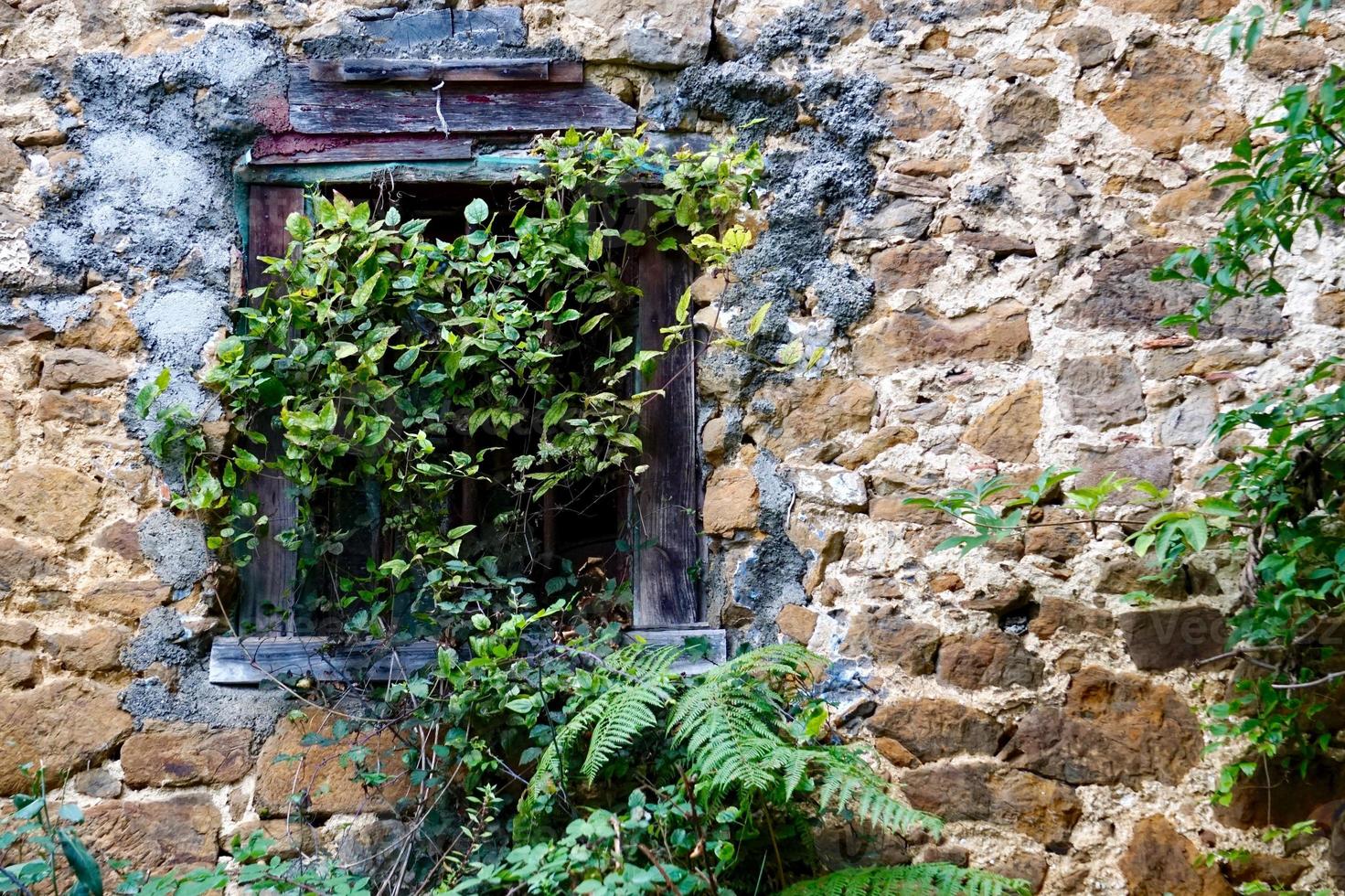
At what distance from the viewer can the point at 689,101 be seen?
261cm

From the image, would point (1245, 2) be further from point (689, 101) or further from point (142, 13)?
point (142, 13)

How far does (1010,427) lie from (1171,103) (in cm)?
85

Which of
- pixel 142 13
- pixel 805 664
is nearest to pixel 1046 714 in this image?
pixel 805 664

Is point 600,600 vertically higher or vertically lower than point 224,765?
higher

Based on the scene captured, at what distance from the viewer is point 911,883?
193 cm

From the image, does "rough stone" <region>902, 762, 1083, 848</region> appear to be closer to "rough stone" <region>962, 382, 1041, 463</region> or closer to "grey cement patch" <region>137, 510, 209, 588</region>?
"rough stone" <region>962, 382, 1041, 463</region>

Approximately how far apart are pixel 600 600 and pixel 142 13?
6.11 ft

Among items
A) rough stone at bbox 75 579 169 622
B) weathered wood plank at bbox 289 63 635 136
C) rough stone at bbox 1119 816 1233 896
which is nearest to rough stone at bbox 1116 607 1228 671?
rough stone at bbox 1119 816 1233 896

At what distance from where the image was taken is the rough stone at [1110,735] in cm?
215

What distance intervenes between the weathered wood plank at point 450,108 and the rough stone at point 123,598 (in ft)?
3.83

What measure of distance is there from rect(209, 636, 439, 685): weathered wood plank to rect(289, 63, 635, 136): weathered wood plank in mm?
1260

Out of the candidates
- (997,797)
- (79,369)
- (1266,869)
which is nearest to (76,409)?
(79,369)

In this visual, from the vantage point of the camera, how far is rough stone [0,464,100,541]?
2424 mm

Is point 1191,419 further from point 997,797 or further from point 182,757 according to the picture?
point 182,757
